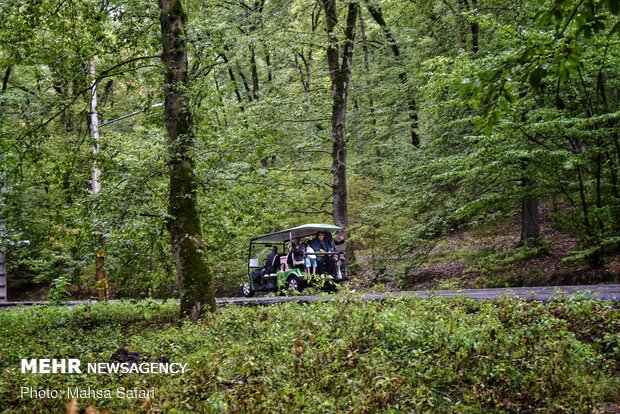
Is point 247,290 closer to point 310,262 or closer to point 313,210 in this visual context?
point 313,210

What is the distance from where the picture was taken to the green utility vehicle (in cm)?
1903

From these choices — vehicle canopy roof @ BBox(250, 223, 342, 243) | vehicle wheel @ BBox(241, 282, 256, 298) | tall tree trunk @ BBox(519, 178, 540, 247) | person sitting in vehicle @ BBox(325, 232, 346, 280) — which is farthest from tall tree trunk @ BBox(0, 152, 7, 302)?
tall tree trunk @ BBox(519, 178, 540, 247)

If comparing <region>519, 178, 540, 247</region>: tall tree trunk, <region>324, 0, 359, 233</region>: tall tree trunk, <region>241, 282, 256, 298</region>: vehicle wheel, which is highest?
<region>324, 0, 359, 233</region>: tall tree trunk

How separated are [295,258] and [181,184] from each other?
8.30m

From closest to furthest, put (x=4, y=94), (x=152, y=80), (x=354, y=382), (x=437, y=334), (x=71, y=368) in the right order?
(x=354, y=382)
(x=437, y=334)
(x=71, y=368)
(x=152, y=80)
(x=4, y=94)

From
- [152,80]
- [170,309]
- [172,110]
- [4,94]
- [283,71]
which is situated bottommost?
[170,309]

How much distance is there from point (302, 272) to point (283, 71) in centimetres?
1412

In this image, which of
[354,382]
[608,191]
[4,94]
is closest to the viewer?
[354,382]

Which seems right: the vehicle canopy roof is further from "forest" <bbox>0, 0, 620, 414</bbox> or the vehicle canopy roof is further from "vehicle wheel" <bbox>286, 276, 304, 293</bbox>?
"vehicle wheel" <bbox>286, 276, 304, 293</bbox>

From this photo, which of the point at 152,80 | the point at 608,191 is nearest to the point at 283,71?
the point at 152,80

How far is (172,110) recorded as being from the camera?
39.9 feet

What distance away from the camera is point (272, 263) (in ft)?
69.9

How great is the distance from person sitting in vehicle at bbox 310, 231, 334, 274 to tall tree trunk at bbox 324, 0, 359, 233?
1.67m

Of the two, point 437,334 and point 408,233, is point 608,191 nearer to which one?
point 408,233
